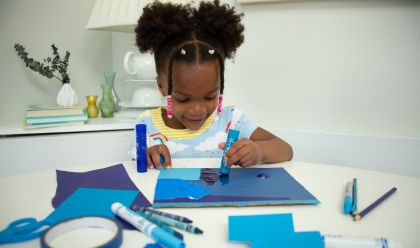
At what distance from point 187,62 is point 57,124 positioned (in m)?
0.62

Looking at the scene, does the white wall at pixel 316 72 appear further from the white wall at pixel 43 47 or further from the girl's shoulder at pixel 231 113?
the girl's shoulder at pixel 231 113

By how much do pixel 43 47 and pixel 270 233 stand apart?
132 centimetres

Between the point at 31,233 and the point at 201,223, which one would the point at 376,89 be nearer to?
the point at 201,223

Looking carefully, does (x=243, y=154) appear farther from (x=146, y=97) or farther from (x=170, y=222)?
(x=146, y=97)

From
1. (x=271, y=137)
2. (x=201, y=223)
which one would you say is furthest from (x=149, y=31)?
(x=201, y=223)

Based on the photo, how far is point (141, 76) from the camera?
4.17 ft

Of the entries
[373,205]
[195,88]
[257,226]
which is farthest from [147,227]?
[195,88]

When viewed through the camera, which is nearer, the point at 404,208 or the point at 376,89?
the point at 404,208

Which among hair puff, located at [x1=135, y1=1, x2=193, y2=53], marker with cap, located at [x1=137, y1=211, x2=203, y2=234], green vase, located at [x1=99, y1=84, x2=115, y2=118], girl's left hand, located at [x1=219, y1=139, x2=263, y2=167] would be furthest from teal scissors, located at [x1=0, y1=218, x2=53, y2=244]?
green vase, located at [x1=99, y1=84, x2=115, y2=118]

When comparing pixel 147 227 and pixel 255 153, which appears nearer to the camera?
pixel 147 227

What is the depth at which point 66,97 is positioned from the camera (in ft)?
4.13

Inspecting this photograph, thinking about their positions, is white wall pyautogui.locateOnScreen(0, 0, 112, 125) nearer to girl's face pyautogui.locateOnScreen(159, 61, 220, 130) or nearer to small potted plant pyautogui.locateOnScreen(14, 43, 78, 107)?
small potted plant pyautogui.locateOnScreen(14, 43, 78, 107)

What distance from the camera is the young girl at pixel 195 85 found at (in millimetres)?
834

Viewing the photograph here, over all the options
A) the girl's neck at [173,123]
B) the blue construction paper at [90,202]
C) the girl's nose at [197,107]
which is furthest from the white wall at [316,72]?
the blue construction paper at [90,202]
